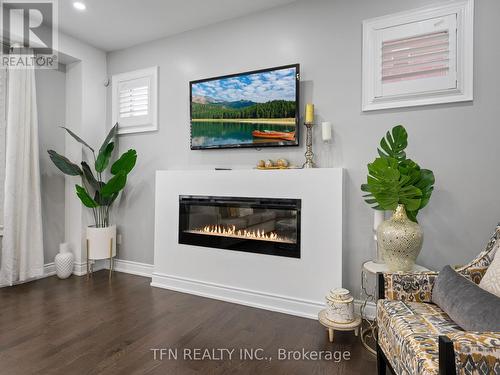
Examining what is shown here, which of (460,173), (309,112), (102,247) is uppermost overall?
(309,112)

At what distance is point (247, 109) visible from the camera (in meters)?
3.00

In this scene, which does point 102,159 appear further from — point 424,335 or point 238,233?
point 424,335

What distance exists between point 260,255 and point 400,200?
131cm

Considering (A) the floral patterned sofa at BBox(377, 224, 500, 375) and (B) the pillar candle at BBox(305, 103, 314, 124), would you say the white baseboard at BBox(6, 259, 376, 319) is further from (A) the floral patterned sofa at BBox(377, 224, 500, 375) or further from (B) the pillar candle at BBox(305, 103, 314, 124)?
(B) the pillar candle at BBox(305, 103, 314, 124)

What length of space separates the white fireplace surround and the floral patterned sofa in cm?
75

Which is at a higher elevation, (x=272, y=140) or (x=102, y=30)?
(x=102, y=30)

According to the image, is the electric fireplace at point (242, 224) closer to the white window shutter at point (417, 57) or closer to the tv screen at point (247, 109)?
the tv screen at point (247, 109)

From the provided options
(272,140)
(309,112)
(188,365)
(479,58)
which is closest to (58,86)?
(272,140)

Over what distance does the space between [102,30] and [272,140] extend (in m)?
2.39

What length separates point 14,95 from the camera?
321 cm

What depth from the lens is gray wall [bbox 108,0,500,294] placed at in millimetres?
2201

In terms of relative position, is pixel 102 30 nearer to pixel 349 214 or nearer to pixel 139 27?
pixel 139 27

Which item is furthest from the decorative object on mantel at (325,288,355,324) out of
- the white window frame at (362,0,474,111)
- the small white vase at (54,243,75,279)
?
the small white vase at (54,243,75,279)

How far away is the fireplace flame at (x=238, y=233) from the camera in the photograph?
276cm
